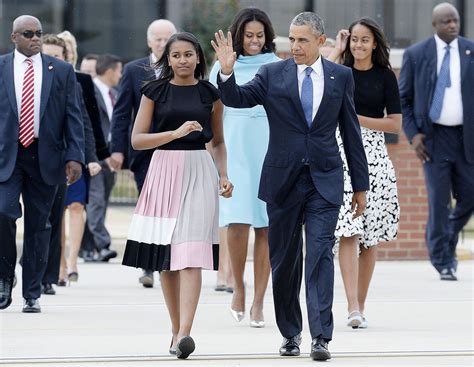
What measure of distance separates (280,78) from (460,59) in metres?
5.26

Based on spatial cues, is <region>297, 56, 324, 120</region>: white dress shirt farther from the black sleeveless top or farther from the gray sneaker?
the gray sneaker

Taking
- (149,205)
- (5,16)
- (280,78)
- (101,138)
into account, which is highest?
(280,78)

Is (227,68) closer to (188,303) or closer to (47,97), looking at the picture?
(188,303)

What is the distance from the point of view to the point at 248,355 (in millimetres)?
8531

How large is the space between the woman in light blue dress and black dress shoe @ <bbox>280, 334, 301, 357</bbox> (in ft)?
4.73

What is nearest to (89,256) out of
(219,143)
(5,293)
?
(5,293)

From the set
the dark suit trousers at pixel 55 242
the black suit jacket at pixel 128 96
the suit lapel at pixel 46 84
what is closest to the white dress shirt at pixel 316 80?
the suit lapel at pixel 46 84

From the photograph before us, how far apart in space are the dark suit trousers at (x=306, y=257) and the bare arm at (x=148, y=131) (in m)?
0.64

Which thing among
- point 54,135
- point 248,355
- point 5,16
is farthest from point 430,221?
point 5,16

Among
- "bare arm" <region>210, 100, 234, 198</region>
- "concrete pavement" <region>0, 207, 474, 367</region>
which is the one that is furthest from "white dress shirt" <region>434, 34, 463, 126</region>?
"bare arm" <region>210, 100, 234, 198</region>

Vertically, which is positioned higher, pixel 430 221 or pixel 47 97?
pixel 47 97

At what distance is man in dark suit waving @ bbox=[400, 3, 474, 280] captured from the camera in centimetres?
1326

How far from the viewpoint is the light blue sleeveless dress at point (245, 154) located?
33.4ft

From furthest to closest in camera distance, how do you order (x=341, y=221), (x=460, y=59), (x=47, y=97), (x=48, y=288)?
(x=460, y=59) → (x=48, y=288) → (x=47, y=97) → (x=341, y=221)
